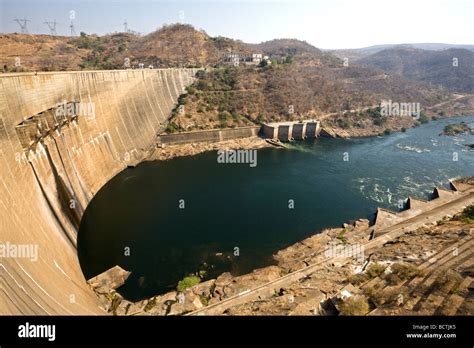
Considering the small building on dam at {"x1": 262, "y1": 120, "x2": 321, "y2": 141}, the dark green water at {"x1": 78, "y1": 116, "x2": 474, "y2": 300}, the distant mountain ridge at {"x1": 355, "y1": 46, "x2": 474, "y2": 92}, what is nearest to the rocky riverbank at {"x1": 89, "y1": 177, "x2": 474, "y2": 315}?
the dark green water at {"x1": 78, "y1": 116, "x2": 474, "y2": 300}

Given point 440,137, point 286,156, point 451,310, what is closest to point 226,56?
point 286,156

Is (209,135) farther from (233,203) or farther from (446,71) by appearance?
(446,71)

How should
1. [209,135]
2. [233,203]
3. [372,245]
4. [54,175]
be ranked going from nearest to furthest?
[54,175], [372,245], [233,203], [209,135]

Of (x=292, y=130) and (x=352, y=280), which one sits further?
(x=292, y=130)

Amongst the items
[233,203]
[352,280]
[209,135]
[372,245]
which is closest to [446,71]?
[209,135]

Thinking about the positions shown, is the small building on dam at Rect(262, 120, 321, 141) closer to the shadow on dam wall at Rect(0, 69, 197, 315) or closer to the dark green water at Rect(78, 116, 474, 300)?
the dark green water at Rect(78, 116, 474, 300)

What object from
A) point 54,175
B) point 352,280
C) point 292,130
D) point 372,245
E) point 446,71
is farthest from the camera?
point 446,71

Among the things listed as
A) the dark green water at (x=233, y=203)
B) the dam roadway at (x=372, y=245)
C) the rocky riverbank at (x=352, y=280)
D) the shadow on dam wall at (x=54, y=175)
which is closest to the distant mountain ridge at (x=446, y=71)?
the dark green water at (x=233, y=203)

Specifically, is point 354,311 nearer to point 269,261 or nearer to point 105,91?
point 269,261
